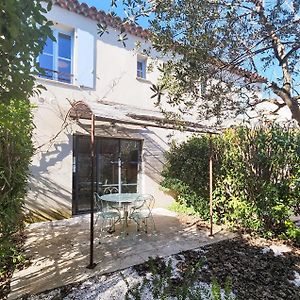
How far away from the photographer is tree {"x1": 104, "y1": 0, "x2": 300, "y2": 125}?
6.04 metres

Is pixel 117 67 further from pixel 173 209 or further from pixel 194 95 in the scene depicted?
pixel 173 209

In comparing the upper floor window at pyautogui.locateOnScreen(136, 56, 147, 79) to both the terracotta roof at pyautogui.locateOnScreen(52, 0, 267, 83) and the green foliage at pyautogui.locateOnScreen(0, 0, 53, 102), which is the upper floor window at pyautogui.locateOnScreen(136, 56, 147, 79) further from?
the green foliage at pyautogui.locateOnScreen(0, 0, 53, 102)

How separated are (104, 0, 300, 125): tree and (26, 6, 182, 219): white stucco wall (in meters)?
5.00

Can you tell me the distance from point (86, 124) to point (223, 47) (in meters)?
7.12

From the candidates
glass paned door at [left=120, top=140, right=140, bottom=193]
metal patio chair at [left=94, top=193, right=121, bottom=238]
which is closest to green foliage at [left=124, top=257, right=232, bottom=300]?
metal patio chair at [left=94, top=193, right=121, bottom=238]

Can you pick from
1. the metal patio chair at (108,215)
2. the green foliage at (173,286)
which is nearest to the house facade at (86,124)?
the metal patio chair at (108,215)

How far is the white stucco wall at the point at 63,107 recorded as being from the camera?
10.5m

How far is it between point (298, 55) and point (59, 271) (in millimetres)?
8723

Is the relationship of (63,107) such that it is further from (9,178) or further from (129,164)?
(9,178)

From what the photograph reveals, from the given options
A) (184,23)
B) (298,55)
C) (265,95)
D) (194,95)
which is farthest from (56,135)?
(298,55)

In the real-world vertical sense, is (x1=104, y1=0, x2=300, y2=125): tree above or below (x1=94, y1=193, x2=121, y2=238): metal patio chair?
above

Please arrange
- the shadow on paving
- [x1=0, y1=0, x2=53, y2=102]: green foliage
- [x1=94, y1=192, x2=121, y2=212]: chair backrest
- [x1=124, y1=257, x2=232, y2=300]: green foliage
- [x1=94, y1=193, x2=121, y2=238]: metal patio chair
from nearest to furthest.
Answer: [x1=0, y1=0, x2=53, y2=102]: green foliage → [x1=124, y1=257, x2=232, y2=300]: green foliage → the shadow on paving → [x1=94, y1=193, x2=121, y2=238]: metal patio chair → [x1=94, y1=192, x2=121, y2=212]: chair backrest

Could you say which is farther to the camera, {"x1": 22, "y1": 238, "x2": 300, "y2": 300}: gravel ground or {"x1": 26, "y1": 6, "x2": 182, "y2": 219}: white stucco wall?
{"x1": 26, "y1": 6, "x2": 182, "y2": 219}: white stucco wall

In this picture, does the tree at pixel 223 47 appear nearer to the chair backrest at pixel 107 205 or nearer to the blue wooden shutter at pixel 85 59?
the chair backrest at pixel 107 205
